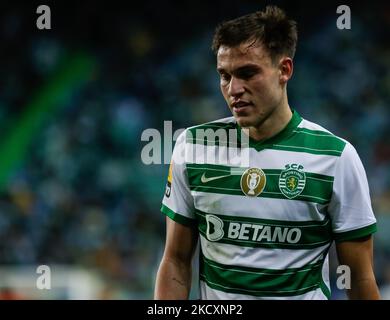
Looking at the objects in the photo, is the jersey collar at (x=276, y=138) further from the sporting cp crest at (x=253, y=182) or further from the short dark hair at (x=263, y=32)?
the short dark hair at (x=263, y=32)

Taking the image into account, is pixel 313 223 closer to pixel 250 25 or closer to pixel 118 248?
pixel 250 25

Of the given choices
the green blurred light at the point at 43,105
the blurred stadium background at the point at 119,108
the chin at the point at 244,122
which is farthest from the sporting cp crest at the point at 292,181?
the green blurred light at the point at 43,105

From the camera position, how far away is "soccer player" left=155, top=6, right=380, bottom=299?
2619 mm

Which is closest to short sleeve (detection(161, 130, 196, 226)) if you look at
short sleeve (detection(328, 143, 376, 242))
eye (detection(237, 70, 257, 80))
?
eye (detection(237, 70, 257, 80))

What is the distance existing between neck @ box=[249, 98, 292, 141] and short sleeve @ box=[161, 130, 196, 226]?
282 mm

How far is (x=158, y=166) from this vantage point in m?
7.28

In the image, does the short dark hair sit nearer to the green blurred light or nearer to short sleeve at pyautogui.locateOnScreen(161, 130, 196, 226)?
short sleeve at pyautogui.locateOnScreen(161, 130, 196, 226)

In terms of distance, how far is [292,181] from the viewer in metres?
2.67

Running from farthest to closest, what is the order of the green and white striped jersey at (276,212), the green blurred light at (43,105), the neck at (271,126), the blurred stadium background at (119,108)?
the green blurred light at (43,105), the blurred stadium background at (119,108), the neck at (271,126), the green and white striped jersey at (276,212)

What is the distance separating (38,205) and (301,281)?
16.8 feet

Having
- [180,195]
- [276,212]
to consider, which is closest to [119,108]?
[180,195]

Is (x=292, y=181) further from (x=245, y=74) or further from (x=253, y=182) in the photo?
(x=245, y=74)

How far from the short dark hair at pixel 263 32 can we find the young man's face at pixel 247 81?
0.09ft

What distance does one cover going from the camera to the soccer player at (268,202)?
262 cm
